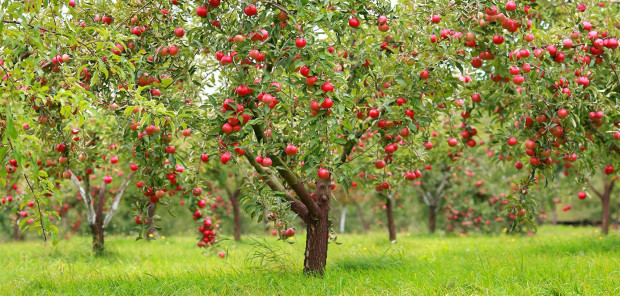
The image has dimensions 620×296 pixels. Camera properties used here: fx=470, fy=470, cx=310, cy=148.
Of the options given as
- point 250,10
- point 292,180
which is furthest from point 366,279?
point 250,10

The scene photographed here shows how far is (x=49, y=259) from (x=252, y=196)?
6.51 m

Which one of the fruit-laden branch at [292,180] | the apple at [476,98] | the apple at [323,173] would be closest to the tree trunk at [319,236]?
the fruit-laden branch at [292,180]

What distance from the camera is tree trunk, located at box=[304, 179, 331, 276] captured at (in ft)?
17.7

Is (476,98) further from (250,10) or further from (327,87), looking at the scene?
(250,10)

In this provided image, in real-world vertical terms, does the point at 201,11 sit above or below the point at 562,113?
above

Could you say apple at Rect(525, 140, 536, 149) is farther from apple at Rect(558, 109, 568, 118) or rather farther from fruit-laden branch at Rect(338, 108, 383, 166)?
fruit-laden branch at Rect(338, 108, 383, 166)

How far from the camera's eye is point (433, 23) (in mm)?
5047

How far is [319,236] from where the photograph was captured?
5.44 m

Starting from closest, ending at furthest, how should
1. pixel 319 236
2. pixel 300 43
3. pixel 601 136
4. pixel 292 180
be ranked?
1. pixel 300 43
2. pixel 292 180
3. pixel 319 236
4. pixel 601 136

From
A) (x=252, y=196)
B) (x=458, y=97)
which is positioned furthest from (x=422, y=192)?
(x=252, y=196)

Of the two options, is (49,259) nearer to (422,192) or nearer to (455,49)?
(455,49)

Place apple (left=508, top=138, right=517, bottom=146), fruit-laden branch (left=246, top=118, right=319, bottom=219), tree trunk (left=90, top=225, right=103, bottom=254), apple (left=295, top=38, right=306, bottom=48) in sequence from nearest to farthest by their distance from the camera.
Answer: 1. apple (left=295, top=38, right=306, bottom=48)
2. fruit-laden branch (left=246, top=118, right=319, bottom=219)
3. apple (left=508, top=138, right=517, bottom=146)
4. tree trunk (left=90, top=225, right=103, bottom=254)

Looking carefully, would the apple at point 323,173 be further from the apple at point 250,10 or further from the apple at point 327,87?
the apple at point 250,10

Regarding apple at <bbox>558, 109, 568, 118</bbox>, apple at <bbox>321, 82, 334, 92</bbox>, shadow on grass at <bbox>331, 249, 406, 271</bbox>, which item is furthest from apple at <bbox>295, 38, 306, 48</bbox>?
shadow on grass at <bbox>331, 249, 406, 271</bbox>
